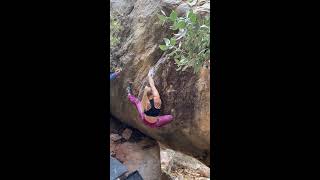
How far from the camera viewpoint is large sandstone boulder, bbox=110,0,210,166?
2131mm

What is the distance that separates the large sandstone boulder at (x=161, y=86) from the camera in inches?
83.9

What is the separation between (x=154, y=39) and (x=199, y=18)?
0.47 m

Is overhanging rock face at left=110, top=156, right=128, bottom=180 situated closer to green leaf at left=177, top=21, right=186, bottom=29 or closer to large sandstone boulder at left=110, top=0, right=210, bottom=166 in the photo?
large sandstone boulder at left=110, top=0, right=210, bottom=166

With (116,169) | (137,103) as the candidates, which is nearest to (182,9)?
(137,103)

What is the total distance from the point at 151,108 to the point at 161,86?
173 mm

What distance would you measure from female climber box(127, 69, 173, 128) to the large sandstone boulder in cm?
4

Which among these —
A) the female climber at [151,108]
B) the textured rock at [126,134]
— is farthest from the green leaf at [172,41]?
the textured rock at [126,134]

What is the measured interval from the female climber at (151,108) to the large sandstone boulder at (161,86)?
4 centimetres

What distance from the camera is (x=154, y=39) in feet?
7.72

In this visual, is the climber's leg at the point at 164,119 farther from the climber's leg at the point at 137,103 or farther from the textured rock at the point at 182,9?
the textured rock at the point at 182,9

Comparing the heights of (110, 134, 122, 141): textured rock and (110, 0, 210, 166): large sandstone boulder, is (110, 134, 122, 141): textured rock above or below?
below

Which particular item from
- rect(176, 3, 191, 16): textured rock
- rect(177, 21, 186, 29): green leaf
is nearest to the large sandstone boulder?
rect(176, 3, 191, 16): textured rock

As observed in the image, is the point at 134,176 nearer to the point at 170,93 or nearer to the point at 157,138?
the point at 157,138

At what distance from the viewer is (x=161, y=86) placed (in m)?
2.22
